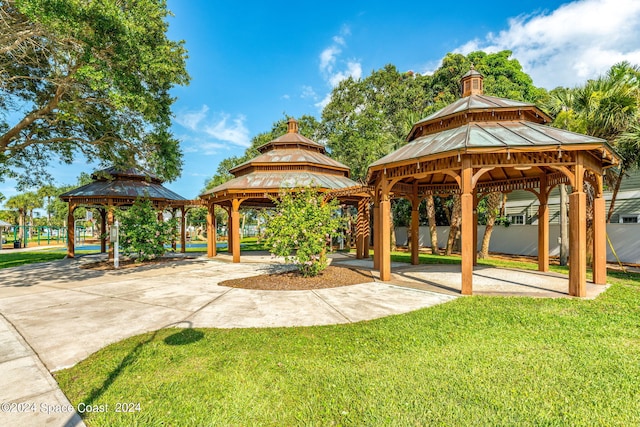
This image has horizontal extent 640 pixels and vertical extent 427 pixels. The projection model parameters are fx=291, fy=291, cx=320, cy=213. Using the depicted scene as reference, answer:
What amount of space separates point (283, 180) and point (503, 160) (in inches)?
371

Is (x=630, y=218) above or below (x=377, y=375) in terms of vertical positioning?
above

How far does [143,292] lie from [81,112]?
7.38 m

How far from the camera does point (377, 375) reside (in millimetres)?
3275

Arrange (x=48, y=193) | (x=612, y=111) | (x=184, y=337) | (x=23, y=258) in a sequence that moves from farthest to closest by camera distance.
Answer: (x=48, y=193)
(x=23, y=258)
(x=612, y=111)
(x=184, y=337)

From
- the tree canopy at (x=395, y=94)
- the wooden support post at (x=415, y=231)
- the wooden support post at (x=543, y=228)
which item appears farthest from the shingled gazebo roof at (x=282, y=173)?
the wooden support post at (x=543, y=228)

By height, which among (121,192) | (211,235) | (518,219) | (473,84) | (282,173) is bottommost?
(211,235)

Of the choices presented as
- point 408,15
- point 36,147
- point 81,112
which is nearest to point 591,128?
point 408,15

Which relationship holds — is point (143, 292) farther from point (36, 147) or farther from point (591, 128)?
point (591, 128)

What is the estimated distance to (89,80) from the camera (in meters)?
8.76

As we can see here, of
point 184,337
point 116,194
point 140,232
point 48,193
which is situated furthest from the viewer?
point 48,193

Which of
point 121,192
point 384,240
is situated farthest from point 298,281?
point 121,192

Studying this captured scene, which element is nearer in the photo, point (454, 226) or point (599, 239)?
point (599, 239)

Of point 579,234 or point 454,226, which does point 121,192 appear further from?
point 454,226

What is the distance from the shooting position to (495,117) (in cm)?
871
